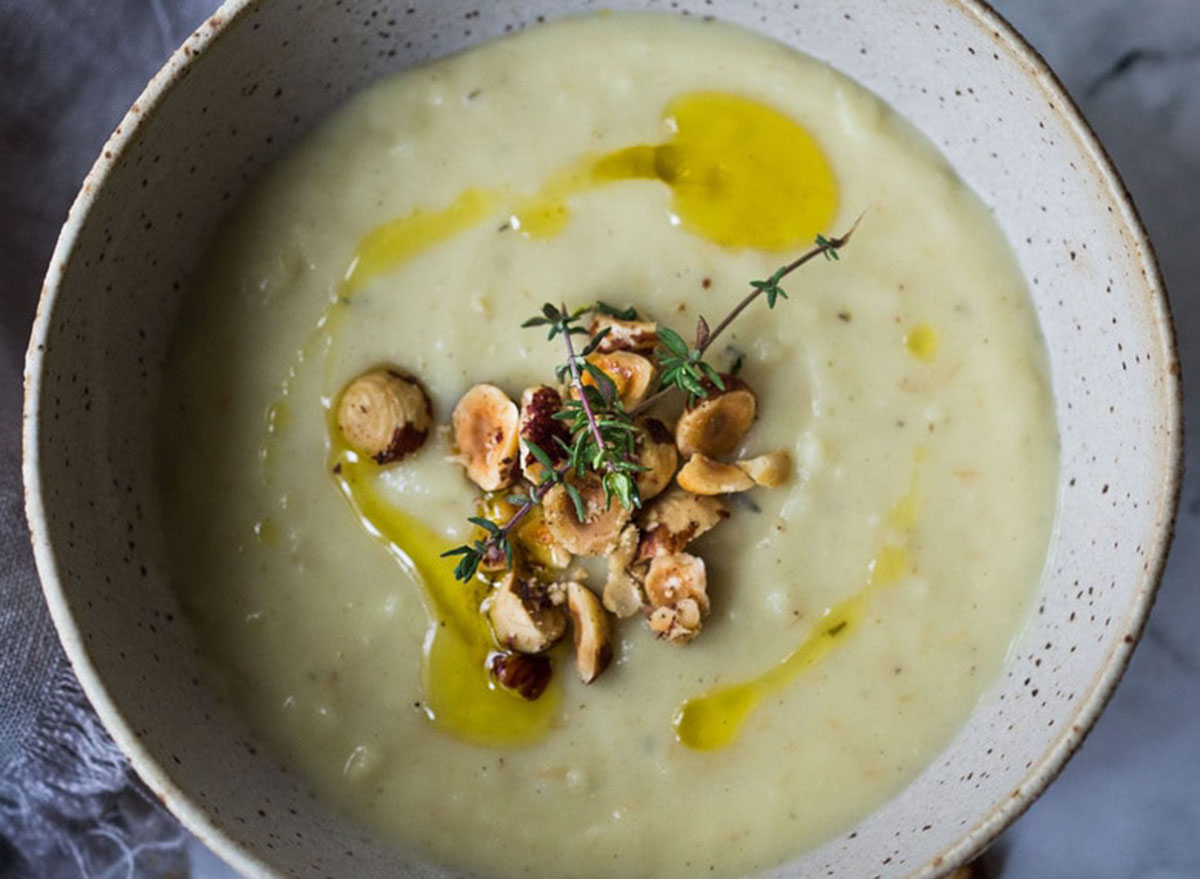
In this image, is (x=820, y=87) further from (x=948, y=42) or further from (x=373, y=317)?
(x=373, y=317)

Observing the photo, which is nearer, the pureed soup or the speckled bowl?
the speckled bowl

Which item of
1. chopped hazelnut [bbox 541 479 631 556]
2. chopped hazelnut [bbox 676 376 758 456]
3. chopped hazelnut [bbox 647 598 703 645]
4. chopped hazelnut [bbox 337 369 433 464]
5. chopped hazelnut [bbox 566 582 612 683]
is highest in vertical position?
chopped hazelnut [bbox 337 369 433 464]

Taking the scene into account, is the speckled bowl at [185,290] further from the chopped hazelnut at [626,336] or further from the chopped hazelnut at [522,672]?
the chopped hazelnut at [626,336]

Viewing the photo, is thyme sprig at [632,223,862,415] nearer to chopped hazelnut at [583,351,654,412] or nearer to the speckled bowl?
chopped hazelnut at [583,351,654,412]

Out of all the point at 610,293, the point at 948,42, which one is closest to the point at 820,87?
the point at 948,42

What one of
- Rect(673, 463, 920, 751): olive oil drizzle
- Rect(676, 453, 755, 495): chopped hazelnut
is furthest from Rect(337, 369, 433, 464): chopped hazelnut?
Rect(673, 463, 920, 751): olive oil drizzle

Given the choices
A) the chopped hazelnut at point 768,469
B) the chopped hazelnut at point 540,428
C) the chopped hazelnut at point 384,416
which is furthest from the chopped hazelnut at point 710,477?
the chopped hazelnut at point 384,416
